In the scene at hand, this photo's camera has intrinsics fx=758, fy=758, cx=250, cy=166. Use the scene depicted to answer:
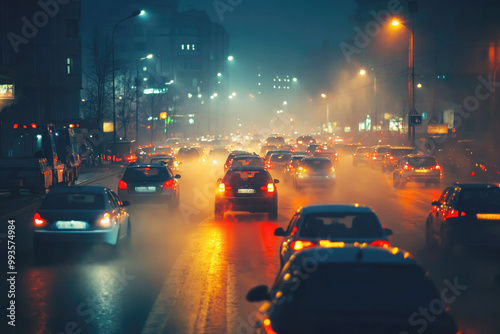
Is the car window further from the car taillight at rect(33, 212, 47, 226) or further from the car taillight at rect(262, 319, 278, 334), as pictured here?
the car taillight at rect(262, 319, 278, 334)

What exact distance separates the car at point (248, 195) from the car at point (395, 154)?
2680 centimetres

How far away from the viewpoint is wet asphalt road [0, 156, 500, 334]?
9.00 meters

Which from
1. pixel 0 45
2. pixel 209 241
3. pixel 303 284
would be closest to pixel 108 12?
pixel 0 45

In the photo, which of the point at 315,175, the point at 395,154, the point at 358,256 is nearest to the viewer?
the point at 358,256

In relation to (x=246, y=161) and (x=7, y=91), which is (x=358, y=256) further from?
(x=7, y=91)

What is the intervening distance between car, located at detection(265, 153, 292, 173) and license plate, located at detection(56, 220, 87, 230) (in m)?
33.5

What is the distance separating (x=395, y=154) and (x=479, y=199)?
33775 millimetres

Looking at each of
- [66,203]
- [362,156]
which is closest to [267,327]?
[66,203]

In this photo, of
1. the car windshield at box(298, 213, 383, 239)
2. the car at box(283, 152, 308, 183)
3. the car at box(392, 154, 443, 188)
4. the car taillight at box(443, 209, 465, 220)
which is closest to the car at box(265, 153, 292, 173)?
the car at box(283, 152, 308, 183)

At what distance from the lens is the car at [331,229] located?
9.95m

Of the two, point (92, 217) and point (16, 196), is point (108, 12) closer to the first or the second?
point (16, 196)

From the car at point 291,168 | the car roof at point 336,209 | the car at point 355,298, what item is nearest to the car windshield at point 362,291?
the car at point 355,298

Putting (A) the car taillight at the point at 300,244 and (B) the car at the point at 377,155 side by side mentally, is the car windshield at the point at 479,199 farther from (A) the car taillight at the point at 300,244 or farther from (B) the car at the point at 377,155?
(B) the car at the point at 377,155

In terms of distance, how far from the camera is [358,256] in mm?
5648
